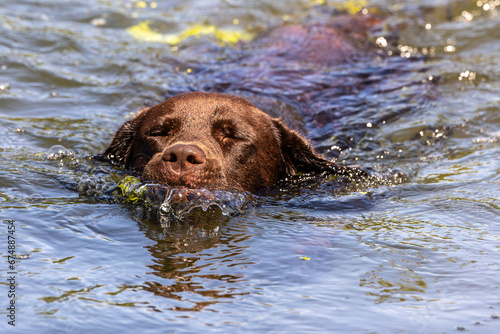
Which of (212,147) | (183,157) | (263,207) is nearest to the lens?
(183,157)

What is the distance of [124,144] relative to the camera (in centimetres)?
560

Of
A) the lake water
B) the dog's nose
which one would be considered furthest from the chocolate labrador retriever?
the lake water

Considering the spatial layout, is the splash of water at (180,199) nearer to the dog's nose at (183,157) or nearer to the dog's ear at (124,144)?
the dog's nose at (183,157)

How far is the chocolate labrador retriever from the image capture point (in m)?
4.32

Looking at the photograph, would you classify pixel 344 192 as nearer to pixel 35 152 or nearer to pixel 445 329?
pixel 445 329

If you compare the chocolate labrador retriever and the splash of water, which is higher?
the chocolate labrador retriever

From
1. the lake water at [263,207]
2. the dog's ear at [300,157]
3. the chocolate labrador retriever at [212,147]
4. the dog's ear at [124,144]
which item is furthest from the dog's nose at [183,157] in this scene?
the dog's ear at [300,157]

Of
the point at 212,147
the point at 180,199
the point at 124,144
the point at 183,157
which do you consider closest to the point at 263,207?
the point at 212,147

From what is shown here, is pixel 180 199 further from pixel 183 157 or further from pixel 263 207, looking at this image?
pixel 263 207

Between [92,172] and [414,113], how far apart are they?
377 cm

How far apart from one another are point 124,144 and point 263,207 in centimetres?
156

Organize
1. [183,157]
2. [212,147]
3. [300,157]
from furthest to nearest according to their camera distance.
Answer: [300,157], [212,147], [183,157]

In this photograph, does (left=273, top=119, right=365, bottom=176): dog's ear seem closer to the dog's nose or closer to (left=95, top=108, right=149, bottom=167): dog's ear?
(left=95, top=108, right=149, bottom=167): dog's ear

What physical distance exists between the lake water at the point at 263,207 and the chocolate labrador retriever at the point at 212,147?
0.26 m
